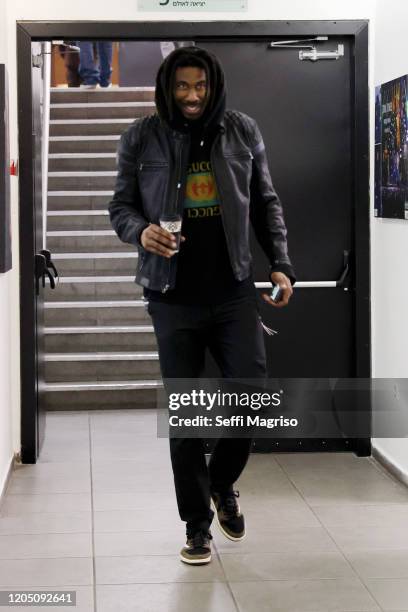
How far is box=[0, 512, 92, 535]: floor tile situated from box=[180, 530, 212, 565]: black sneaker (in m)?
0.61

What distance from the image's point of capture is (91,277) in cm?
842

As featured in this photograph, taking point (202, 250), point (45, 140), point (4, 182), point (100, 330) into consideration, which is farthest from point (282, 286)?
point (45, 140)

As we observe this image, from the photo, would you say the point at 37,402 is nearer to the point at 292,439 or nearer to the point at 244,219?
the point at 292,439

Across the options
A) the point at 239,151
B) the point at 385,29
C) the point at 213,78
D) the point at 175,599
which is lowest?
the point at 175,599

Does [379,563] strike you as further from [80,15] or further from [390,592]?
[80,15]

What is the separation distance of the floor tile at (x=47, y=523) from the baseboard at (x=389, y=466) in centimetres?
149

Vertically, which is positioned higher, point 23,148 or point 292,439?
point 23,148

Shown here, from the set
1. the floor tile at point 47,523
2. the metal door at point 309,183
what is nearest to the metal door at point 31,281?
the metal door at point 309,183

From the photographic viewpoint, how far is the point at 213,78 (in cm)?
383

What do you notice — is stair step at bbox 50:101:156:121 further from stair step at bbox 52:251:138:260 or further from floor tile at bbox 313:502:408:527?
floor tile at bbox 313:502:408:527

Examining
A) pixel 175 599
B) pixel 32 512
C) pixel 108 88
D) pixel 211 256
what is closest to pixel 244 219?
pixel 211 256

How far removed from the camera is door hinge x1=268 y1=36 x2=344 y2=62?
5645 mm

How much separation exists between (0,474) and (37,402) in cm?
82

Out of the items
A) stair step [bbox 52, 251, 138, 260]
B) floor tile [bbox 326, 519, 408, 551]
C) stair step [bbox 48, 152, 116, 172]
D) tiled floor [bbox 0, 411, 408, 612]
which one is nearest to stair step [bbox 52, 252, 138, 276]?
stair step [bbox 52, 251, 138, 260]
